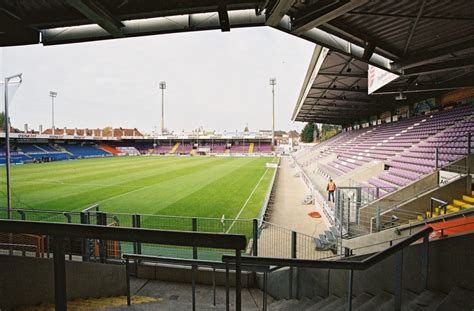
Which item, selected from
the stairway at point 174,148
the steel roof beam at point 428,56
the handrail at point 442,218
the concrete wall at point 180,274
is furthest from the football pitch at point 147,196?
the stairway at point 174,148

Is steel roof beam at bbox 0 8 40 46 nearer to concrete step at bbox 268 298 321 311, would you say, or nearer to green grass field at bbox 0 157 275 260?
green grass field at bbox 0 157 275 260

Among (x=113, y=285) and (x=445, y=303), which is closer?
(x=445, y=303)

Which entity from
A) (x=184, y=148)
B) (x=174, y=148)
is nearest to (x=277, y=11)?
(x=184, y=148)

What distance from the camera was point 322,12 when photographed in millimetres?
4410

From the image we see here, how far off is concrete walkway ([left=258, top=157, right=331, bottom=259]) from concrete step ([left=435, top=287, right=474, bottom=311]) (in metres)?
4.12

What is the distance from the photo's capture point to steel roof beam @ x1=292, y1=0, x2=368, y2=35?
13.4ft

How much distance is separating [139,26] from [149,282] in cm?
525

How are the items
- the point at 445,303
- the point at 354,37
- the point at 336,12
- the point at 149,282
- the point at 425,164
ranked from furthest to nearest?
the point at 425,164
the point at 354,37
the point at 149,282
the point at 336,12
the point at 445,303

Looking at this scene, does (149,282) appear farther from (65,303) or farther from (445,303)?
(445,303)

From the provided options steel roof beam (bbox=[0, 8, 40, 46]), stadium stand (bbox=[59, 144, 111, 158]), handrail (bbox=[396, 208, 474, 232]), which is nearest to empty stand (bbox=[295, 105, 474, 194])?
handrail (bbox=[396, 208, 474, 232])

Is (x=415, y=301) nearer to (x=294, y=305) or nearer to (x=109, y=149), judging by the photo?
(x=294, y=305)

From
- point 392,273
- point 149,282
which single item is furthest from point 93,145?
point 392,273

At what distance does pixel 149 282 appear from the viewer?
6.18 meters

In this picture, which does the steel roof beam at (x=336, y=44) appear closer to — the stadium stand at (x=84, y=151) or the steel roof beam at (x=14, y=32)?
the steel roof beam at (x=14, y=32)
